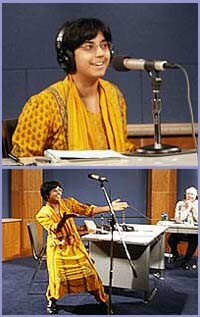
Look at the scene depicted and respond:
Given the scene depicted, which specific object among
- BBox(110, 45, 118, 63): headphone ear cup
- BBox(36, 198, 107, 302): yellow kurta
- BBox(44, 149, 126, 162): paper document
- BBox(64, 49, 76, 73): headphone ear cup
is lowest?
BBox(36, 198, 107, 302): yellow kurta

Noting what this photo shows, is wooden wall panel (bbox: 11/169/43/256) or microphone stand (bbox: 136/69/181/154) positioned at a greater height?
microphone stand (bbox: 136/69/181/154)

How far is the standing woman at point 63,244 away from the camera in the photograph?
131 cm

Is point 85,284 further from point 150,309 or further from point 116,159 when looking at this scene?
point 116,159

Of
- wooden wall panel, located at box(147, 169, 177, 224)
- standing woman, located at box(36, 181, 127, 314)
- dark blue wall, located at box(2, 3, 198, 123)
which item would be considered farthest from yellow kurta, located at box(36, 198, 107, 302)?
dark blue wall, located at box(2, 3, 198, 123)

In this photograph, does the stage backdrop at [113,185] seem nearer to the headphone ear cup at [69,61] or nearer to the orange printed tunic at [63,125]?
the orange printed tunic at [63,125]

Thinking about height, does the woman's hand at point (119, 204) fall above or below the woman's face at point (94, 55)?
below

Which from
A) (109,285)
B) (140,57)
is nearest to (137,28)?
(140,57)

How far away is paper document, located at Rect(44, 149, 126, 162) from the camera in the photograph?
1.29 meters

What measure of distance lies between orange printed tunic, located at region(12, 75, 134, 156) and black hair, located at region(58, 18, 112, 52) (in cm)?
8

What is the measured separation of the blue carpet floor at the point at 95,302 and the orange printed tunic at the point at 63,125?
263 millimetres

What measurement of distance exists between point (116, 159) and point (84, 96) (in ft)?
0.58

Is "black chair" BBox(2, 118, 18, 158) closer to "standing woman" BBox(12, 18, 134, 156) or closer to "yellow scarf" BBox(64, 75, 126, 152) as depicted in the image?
"standing woman" BBox(12, 18, 134, 156)

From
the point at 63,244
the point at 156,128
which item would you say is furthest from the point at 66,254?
the point at 156,128


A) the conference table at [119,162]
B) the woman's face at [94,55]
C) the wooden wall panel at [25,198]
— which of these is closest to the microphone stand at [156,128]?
the conference table at [119,162]
